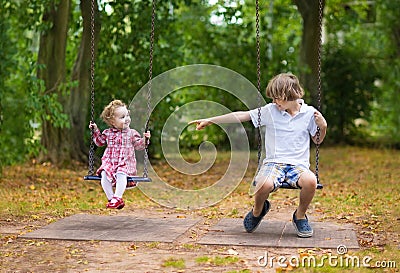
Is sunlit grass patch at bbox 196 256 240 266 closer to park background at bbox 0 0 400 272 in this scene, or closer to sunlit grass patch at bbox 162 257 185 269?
sunlit grass patch at bbox 162 257 185 269

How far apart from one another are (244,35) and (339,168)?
397 centimetres

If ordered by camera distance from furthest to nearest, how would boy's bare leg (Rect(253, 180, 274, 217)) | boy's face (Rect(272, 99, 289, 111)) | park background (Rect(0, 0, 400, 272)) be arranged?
park background (Rect(0, 0, 400, 272))
boy's face (Rect(272, 99, 289, 111))
boy's bare leg (Rect(253, 180, 274, 217))

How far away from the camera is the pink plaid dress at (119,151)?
6312mm

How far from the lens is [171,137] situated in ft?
45.8

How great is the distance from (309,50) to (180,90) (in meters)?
3.50

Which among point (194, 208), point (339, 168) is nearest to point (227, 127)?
point (339, 168)

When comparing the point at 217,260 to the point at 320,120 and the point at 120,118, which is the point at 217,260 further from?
the point at 120,118

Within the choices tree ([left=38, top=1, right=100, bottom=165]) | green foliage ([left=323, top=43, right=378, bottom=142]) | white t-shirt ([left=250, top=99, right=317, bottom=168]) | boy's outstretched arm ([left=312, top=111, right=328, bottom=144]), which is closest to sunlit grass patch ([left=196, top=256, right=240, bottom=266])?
white t-shirt ([left=250, top=99, right=317, bottom=168])

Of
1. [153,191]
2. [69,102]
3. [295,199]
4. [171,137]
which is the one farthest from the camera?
[171,137]

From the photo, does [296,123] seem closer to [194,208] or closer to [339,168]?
[194,208]

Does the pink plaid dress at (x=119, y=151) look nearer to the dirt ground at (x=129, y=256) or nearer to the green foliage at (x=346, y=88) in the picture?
the dirt ground at (x=129, y=256)

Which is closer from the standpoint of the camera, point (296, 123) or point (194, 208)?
point (296, 123)
